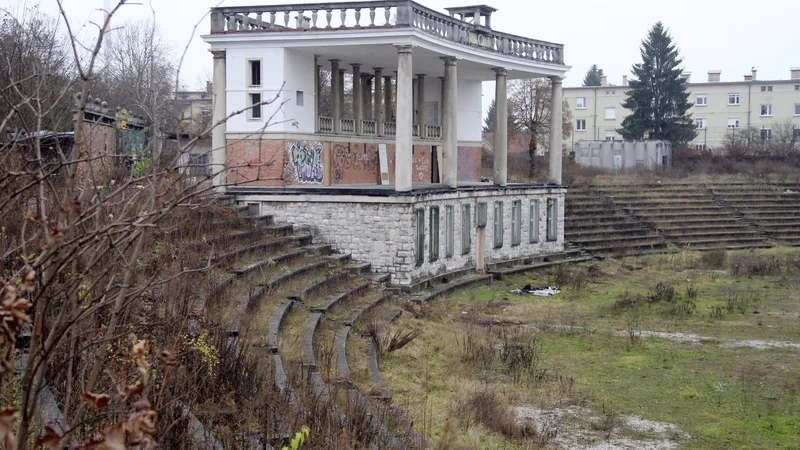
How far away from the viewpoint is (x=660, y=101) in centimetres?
6394

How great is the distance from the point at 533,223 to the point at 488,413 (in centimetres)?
1912

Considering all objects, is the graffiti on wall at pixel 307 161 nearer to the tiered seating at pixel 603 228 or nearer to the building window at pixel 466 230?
the building window at pixel 466 230

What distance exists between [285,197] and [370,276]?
10.2 ft

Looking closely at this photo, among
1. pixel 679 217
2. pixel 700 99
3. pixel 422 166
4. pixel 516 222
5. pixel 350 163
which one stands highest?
pixel 700 99

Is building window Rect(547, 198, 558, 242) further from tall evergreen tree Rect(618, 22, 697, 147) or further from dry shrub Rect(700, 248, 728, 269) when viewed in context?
tall evergreen tree Rect(618, 22, 697, 147)

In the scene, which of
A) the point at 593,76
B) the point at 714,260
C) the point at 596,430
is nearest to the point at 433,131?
the point at 714,260

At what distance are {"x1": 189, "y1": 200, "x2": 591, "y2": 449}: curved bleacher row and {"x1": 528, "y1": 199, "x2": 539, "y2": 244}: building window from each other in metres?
4.96

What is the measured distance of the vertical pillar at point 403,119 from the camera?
22.2 metres

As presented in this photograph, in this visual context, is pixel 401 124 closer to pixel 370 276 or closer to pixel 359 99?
pixel 370 276

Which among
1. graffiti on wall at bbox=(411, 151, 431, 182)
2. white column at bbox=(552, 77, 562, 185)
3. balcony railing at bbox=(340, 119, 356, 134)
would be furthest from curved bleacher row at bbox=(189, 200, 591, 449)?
white column at bbox=(552, 77, 562, 185)

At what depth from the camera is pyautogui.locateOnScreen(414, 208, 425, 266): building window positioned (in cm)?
2227

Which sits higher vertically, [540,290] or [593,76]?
[593,76]

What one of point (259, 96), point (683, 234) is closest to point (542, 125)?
point (683, 234)

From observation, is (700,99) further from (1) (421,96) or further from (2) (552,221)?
(1) (421,96)
